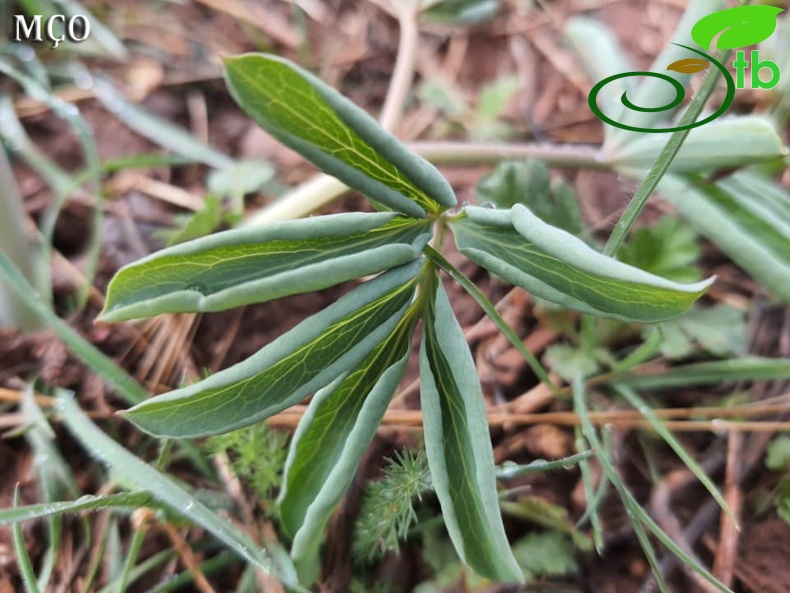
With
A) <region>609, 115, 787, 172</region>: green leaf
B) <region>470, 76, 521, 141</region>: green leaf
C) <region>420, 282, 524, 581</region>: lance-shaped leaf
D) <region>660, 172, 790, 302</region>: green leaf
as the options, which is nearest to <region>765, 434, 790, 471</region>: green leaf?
<region>660, 172, 790, 302</region>: green leaf

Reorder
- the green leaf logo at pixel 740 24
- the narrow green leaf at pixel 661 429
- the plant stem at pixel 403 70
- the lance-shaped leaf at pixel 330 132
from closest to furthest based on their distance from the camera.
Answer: the lance-shaped leaf at pixel 330 132 → the narrow green leaf at pixel 661 429 → the green leaf logo at pixel 740 24 → the plant stem at pixel 403 70

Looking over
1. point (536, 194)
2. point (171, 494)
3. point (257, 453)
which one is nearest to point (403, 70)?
point (536, 194)

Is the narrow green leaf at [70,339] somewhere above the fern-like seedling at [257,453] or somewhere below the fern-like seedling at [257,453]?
above

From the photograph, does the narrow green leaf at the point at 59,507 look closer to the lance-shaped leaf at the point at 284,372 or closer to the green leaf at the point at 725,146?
the lance-shaped leaf at the point at 284,372

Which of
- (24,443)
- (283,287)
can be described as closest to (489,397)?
(283,287)

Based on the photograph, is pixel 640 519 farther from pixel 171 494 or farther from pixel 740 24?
pixel 740 24

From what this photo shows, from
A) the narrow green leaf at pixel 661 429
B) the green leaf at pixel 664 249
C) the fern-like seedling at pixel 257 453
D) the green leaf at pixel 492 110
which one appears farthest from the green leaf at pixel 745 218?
the fern-like seedling at pixel 257 453

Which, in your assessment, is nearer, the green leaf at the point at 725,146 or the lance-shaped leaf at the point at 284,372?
the lance-shaped leaf at the point at 284,372
